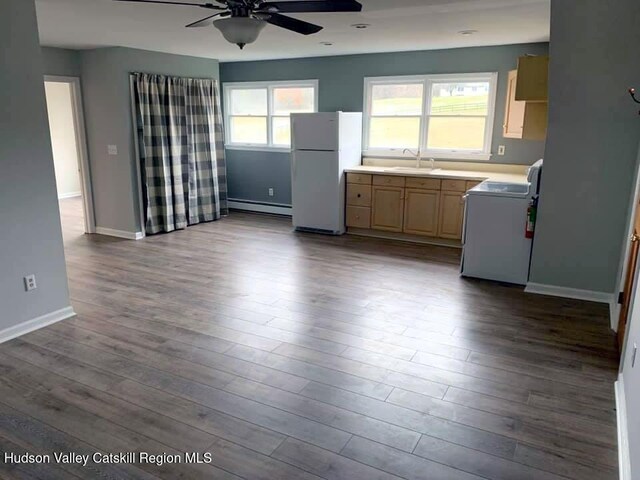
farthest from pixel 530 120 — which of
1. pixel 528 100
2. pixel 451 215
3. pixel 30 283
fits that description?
pixel 30 283

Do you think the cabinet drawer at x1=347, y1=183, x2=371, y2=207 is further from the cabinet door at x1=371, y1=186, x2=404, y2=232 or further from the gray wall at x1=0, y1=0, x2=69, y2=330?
the gray wall at x1=0, y1=0, x2=69, y2=330

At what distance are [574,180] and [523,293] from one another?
1093 mm

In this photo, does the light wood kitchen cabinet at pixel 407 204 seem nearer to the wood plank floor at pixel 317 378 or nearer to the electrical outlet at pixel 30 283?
the wood plank floor at pixel 317 378

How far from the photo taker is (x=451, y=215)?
5.71 m

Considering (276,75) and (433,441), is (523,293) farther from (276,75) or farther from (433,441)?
(276,75)

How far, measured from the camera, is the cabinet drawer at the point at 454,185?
220 inches

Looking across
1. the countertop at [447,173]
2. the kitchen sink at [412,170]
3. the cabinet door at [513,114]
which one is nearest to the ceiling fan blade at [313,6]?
the cabinet door at [513,114]

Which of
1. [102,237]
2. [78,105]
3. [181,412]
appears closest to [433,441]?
[181,412]

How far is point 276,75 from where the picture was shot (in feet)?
23.9

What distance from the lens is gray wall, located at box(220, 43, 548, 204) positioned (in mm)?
5660

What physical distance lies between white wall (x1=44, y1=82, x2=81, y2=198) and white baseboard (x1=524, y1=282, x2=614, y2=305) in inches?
318

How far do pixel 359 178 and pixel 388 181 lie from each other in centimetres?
42

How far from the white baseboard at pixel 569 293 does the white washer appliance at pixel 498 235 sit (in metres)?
0.14

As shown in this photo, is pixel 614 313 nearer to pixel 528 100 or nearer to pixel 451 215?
pixel 528 100
